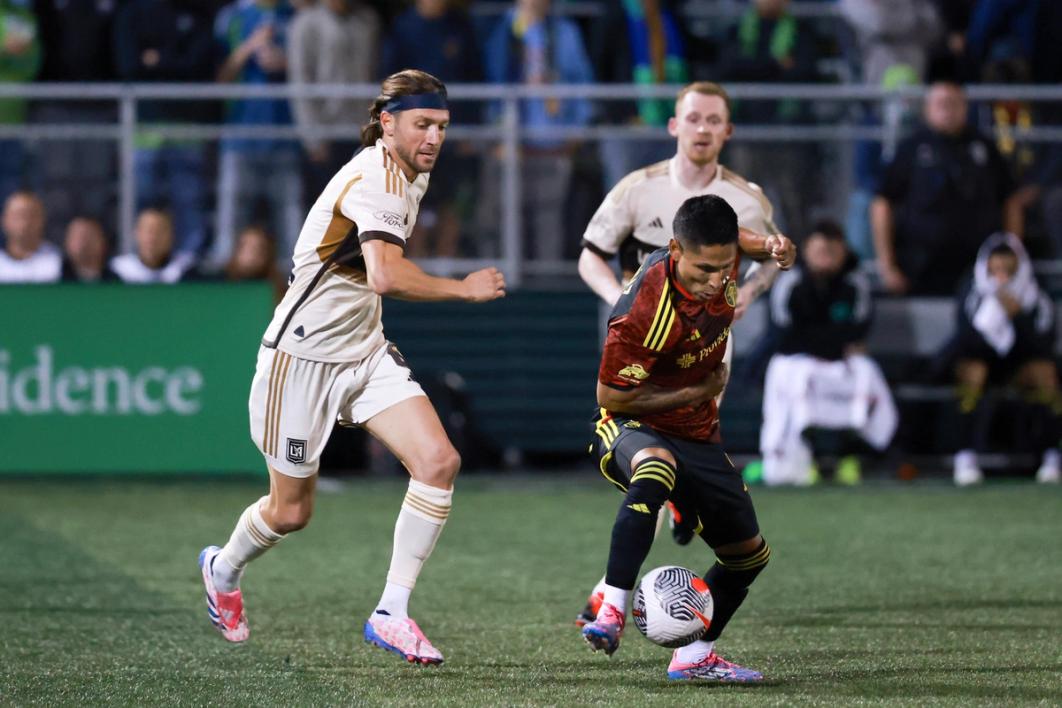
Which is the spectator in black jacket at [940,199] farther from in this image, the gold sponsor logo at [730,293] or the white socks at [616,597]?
the white socks at [616,597]

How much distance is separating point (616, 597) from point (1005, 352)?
29.0 ft

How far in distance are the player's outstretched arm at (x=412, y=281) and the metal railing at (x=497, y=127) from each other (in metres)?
7.70

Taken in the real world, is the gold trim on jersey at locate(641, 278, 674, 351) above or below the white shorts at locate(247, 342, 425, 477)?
A: above

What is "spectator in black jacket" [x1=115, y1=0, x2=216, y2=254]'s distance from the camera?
47.3ft

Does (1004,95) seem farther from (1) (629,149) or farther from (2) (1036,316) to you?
(1) (629,149)

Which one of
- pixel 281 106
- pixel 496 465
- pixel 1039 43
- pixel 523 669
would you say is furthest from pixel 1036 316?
pixel 523 669

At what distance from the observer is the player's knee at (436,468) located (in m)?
7.00

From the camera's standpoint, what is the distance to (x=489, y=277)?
6.49 m

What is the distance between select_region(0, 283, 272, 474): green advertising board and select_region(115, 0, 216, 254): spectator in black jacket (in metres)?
1.10

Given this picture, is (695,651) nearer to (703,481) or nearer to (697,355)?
(703,481)

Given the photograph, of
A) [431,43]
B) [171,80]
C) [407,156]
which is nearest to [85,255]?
[171,80]

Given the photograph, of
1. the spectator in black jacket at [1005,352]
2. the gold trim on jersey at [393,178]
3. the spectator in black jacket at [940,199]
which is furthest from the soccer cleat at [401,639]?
the spectator in black jacket at [940,199]

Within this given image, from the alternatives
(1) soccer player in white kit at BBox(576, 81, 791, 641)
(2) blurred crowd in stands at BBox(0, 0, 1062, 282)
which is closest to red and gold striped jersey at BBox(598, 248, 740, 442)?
(1) soccer player in white kit at BBox(576, 81, 791, 641)

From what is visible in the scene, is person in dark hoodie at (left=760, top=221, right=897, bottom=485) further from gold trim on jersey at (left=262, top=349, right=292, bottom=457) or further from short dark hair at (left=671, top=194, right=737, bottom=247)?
short dark hair at (left=671, top=194, right=737, bottom=247)
